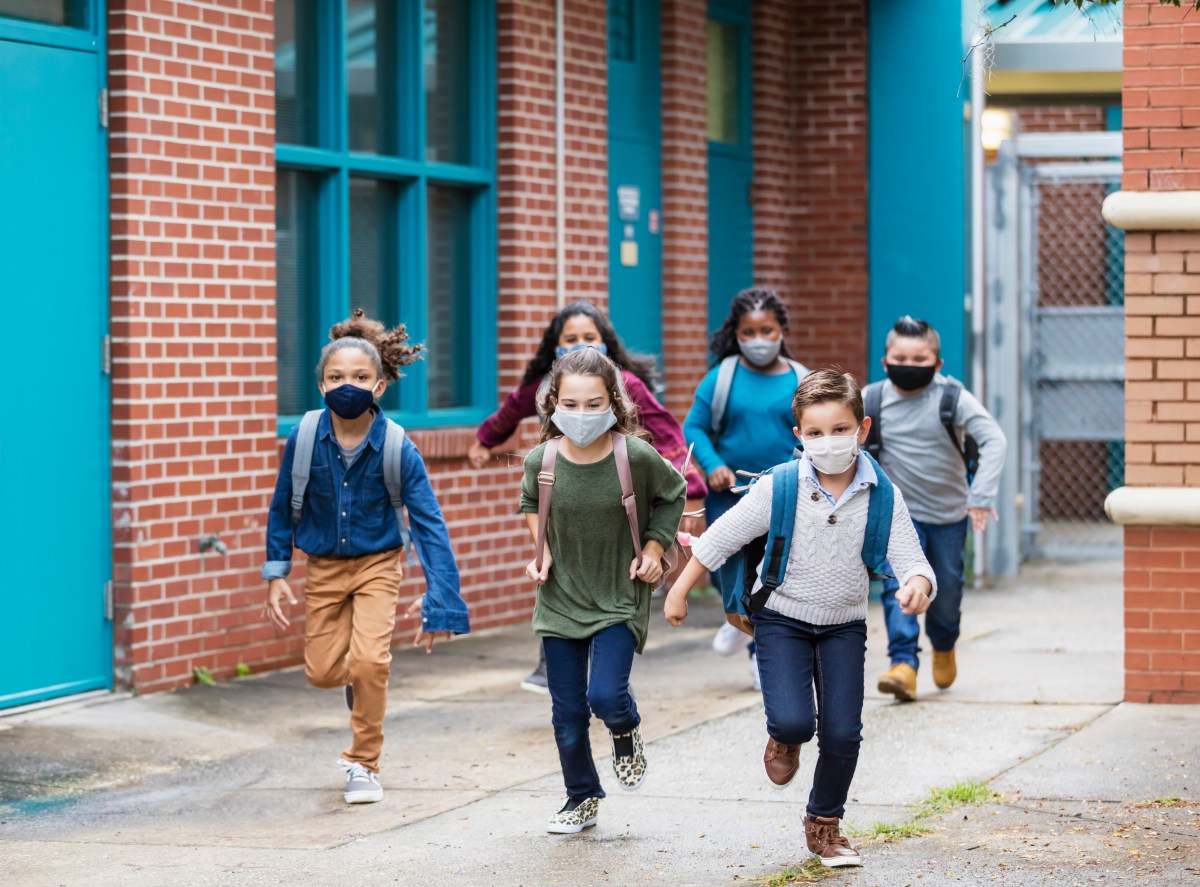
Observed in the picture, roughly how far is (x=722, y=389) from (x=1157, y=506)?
1.91 m

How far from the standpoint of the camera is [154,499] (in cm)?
821

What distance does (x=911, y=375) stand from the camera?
8.06 meters

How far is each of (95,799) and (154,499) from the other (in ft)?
6.15

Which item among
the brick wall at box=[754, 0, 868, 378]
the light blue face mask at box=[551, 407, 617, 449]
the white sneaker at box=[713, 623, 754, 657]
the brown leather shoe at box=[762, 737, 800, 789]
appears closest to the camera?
the brown leather shoe at box=[762, 737, 800, 789]

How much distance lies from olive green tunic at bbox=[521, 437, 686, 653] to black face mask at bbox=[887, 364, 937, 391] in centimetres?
235

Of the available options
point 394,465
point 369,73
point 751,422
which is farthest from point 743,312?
point 369,73

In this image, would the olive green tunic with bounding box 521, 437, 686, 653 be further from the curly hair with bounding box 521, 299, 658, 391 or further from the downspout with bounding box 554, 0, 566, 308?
the downspout with bounding box 554, 0, 566, 308

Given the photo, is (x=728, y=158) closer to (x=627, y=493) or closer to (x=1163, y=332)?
(x=1163, y=332)

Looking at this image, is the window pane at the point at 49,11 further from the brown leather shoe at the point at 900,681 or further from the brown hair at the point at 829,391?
the brown leather shoe at the point at 900,681

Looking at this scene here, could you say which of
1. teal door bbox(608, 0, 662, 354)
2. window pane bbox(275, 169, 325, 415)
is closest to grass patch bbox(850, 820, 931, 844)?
window pane bbox(275, 169, 325, 415)

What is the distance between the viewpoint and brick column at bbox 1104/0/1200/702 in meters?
7.64

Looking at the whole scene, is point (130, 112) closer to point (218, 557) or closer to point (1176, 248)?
point (218, 557)

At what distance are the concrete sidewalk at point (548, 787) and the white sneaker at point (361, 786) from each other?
5 cm

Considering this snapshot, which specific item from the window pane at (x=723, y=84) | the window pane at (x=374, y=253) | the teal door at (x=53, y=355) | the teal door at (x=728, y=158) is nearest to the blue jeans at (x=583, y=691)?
the teal door at (x=53, y=355)
